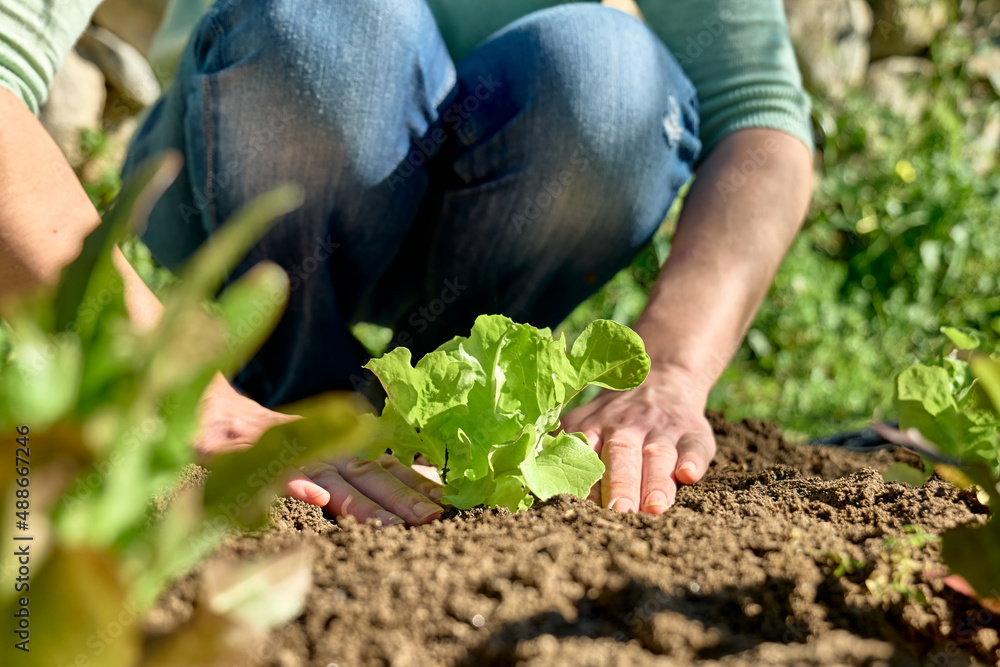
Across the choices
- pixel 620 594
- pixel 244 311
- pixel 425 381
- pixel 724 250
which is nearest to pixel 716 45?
pixel 724 250

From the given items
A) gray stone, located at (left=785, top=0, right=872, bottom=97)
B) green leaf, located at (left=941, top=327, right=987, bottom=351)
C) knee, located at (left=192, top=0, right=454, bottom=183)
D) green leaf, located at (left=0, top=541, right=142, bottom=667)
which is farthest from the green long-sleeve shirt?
gray stone, located at (left=785, top=0, right=872, bottom=97)

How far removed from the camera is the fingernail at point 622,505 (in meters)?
1.02

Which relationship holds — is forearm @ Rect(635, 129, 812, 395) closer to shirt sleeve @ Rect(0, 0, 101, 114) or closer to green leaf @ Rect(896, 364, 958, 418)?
green leaf @ Rect(896, 364, 958, 418)

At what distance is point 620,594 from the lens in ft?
2.23

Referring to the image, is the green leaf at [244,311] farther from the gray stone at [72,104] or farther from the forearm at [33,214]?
the gray stone at [72,104]

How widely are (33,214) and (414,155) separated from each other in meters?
0.72

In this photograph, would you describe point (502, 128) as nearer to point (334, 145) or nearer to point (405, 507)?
point (334, 145)

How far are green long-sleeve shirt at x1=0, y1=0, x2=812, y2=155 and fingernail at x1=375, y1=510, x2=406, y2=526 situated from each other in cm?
122

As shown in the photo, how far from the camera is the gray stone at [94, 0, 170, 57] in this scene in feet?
10.0

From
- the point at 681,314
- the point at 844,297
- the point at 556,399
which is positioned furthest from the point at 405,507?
the point at 844,297

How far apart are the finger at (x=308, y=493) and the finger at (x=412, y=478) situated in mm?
97

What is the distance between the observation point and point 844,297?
3.33 meters

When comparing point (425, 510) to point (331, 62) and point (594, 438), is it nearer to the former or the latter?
point (594, 438)

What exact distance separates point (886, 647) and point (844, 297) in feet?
9.86
